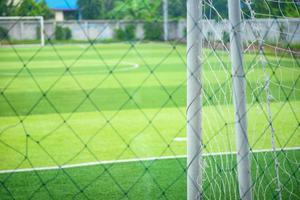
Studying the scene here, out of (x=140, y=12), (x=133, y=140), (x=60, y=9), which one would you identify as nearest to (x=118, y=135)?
(x=133, y=140)

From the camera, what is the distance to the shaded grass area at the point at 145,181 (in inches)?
156

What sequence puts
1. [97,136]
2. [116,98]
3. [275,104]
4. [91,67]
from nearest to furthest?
[97,136] → [275,104] → [116,98] → [91,67]

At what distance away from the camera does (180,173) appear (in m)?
4.52

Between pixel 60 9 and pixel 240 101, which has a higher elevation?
pixel 240 101

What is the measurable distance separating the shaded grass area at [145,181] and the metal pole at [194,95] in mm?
546

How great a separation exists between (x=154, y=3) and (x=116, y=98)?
19.7 m

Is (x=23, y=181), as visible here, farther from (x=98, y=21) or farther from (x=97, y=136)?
(x=98, y=21)

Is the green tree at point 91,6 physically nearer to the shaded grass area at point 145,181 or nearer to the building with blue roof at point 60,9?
the shaded grass area at point 145,181

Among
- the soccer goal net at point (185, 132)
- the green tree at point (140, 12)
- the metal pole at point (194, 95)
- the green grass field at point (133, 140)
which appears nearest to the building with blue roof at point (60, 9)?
the green tree at point (140, 12)

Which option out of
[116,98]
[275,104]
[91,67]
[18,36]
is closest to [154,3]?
[18,36]

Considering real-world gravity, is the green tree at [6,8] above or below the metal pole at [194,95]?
below

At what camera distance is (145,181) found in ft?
14.1

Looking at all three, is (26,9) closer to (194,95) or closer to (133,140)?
(133,140)

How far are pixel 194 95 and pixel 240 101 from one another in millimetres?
305
